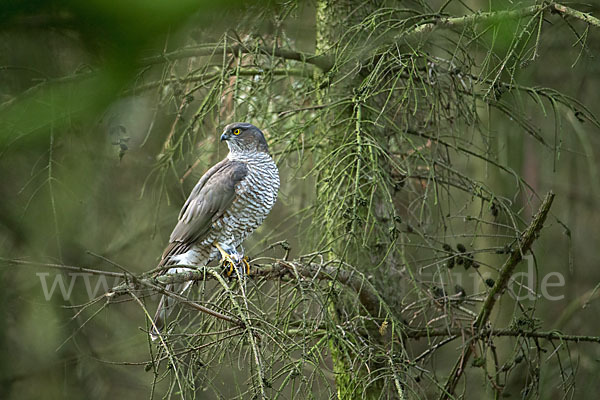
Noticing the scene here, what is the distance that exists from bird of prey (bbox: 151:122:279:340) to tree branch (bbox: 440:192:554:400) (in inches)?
66.4

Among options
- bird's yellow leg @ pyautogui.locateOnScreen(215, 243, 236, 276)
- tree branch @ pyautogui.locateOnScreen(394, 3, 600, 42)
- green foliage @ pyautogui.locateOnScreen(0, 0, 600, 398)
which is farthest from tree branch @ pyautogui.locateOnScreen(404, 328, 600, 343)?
tree branch @ pyautogui.locateOnScreen(394, 3, 600, 42)

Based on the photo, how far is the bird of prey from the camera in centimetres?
467

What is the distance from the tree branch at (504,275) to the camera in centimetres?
332

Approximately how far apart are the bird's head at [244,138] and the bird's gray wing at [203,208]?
0.19 metres

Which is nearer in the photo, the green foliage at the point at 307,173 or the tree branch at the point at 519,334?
the green foliage at the point at 307,173

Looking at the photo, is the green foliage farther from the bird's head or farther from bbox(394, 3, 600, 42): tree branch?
the bird's head

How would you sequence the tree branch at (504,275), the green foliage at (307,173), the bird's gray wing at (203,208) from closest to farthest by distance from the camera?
the green foliage at (307,173) < the tree branch at (504,275) < the bird's gray wing at (203,208)

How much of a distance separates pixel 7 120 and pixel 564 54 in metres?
6.40

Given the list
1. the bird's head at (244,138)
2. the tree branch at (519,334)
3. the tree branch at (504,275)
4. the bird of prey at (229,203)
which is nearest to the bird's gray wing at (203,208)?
the bird of prey at (229,203)

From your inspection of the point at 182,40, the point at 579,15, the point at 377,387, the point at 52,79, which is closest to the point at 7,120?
the point at 52,79

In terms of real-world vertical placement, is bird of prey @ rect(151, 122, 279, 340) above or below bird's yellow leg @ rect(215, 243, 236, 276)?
above

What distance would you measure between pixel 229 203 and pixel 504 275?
2048 millimetres

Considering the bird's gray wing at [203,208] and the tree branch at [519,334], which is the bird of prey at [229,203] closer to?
the bird's gray wing at [203,208]

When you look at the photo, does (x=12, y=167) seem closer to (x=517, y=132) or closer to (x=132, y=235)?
(x=132, y=235)
